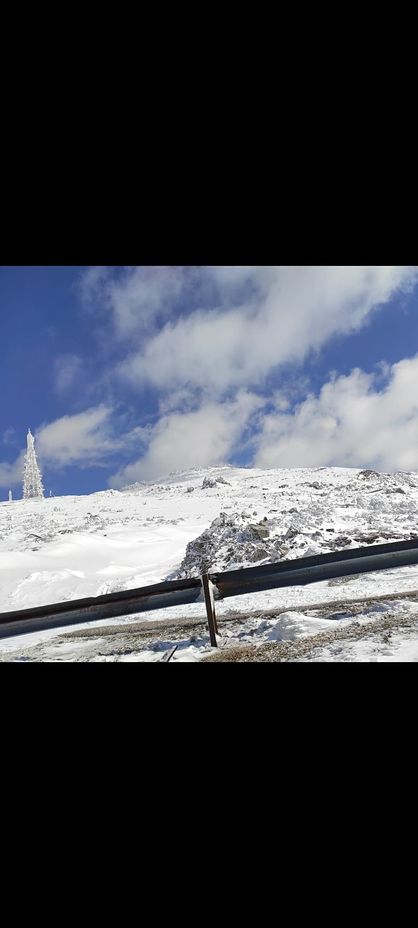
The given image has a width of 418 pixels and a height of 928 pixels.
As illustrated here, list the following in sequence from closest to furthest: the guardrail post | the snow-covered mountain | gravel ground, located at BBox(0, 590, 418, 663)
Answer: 1. gravel ground, located at BBox(0, 590, 418, 663)
2. the guardrail post
3. the snow-covered mountain

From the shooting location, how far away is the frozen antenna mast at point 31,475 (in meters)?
76.9

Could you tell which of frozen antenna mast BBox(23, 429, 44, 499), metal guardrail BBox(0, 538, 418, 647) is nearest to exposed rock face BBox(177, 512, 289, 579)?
metal guardrail BBox(0, 538, 418, 647)

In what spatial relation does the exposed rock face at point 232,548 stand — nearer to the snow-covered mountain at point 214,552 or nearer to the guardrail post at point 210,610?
the snow-covered mountain at point 214,552

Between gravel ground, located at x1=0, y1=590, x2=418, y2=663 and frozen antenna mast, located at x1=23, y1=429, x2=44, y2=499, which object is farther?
frozen antenna mast, located at x1=23, y1=429, x2=44, y2=499

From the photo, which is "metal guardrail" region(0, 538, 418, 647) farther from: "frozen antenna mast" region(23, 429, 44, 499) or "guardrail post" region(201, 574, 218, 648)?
"frozen antenna mast" region(23, 429, 44, 499)

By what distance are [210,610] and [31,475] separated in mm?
80195

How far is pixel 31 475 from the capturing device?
77.5 meters

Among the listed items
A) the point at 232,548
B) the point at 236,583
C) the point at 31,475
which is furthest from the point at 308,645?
the point at 31,475

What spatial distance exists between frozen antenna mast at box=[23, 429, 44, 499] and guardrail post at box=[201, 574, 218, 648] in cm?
7854

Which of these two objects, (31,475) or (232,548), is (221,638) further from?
(31,475)

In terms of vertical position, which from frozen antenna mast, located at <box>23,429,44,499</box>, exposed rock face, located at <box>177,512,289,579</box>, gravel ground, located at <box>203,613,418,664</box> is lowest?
gravel ground, located at <box>203,613,418,664</box>

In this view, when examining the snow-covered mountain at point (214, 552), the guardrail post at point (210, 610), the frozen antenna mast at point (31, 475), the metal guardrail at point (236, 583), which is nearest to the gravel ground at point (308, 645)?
the guardrail post at point (210, 610)

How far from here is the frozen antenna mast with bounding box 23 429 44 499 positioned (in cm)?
7694
